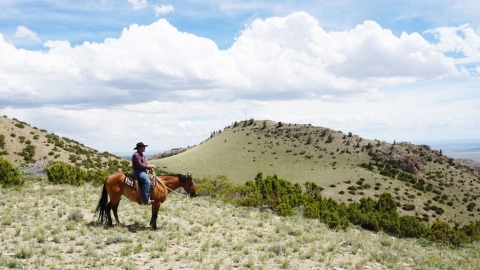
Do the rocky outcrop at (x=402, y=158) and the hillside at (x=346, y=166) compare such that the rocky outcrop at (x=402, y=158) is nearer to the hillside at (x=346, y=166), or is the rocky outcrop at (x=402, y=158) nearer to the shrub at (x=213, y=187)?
the hillside at (x=346, y=166)

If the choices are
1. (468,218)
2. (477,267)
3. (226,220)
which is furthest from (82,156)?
(468,218)

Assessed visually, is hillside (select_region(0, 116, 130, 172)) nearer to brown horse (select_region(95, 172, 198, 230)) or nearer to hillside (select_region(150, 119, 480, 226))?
hillside (select_region(150, 119, 480, 226))

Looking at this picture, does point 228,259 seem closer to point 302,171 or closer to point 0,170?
point 0,170

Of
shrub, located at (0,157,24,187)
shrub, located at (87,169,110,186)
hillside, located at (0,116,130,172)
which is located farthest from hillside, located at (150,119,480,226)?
shrub, located at (0,157,24,187)

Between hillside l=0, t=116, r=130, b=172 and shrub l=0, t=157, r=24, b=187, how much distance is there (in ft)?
77.7

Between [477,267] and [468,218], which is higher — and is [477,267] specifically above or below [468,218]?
above

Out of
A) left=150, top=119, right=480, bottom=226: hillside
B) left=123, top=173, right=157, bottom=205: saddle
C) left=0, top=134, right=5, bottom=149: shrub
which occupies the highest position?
left=0, top=134, right=5, bottom=149: shrub

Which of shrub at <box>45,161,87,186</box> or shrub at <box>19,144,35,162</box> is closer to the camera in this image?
shrub at <box>45,161,87,186</box>

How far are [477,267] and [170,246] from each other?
1112 centimetres

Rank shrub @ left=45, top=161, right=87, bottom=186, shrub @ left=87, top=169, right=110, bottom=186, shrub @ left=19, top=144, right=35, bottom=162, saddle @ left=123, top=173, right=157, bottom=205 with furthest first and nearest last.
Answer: shrub @ left=19, top=144, right=35, bottom=162, shrub @ left=87, top=169, right=110, bottom=186, shrub @ left=45, top=161, right=87, bottom=186, saddle @ left=123, top=173, right=157, bottom=205

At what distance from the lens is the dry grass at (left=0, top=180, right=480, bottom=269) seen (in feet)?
31.3

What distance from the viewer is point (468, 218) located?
61.0 m

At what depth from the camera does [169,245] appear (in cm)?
1132

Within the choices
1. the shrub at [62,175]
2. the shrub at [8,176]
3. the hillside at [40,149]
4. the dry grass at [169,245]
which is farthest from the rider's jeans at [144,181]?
the hillside at [40,149]
